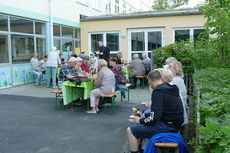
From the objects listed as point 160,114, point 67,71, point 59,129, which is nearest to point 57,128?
point 59,129

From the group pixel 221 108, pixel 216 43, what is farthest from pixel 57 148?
pixel 216 43

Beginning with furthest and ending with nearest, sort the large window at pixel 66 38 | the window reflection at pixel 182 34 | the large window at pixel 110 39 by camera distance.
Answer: the large window at pixel 110 39 < the window reflection at pixel 182 34 < the large window at pixel 66 38

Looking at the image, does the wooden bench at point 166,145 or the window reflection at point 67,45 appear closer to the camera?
the wooden bench at point 166,145

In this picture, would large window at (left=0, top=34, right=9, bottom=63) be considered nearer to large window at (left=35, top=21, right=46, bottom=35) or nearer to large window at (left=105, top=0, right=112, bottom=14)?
large window at (left=35, top=21, right=46, bottom=35)

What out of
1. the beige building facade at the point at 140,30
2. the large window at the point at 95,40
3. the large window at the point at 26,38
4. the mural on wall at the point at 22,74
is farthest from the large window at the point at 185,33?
the mural on wall at the point at 22,74

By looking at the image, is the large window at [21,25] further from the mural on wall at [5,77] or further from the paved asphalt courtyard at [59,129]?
the paved asphalt courtyard at [59,129]

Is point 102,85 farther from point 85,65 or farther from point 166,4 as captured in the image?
point 166,4

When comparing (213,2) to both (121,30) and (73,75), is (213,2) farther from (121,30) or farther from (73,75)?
(121,30)

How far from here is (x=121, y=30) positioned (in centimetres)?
1571

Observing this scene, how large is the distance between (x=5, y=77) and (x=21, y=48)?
180 centimetres

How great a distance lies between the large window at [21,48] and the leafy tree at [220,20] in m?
8.28

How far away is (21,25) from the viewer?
1102 cm

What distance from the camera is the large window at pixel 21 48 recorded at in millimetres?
10797

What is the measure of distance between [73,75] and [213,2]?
406 cm
